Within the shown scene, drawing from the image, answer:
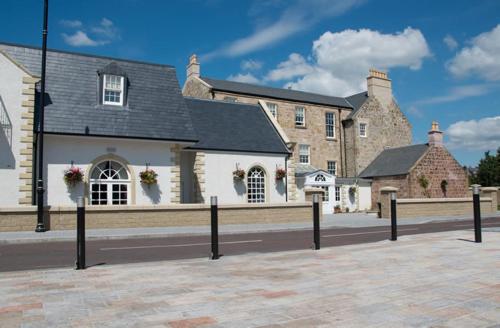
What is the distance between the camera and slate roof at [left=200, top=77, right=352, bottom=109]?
35.4m

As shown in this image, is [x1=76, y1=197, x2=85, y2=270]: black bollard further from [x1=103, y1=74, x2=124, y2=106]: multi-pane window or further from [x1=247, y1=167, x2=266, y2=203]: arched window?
[x1=247, y1=167, x2=266, y2=203]: arched window

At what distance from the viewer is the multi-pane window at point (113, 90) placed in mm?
22609

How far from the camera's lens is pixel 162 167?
22609mm

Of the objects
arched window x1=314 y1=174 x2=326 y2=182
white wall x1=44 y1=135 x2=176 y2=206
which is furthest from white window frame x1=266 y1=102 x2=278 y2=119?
white wall x1=44 y1=135 x2=176 y2=206

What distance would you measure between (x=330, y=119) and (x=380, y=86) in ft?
20.4

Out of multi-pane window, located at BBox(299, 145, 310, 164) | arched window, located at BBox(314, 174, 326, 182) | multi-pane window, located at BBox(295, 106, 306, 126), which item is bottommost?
arched window, located at BBox(314, 174, 326, 182)

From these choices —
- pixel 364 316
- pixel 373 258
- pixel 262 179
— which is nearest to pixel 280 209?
pixel 262 179

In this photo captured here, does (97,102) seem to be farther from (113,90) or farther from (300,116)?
(300,116)

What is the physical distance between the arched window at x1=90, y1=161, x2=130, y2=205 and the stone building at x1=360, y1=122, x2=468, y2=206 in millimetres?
20773

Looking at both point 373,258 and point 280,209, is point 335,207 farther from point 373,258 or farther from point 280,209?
point 373,258

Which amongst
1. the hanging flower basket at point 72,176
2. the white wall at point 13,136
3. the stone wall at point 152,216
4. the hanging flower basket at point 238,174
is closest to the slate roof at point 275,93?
the hanging flower basket at point 238,174

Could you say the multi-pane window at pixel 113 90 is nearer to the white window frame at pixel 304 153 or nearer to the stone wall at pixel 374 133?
the white window frame at pixel 304 153

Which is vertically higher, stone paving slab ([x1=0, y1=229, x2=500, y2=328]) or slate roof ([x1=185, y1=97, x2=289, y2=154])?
slate roof ([x1=185, y1=97, x2=289, y2=154])

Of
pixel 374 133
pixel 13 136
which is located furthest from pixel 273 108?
pixel 13 136
